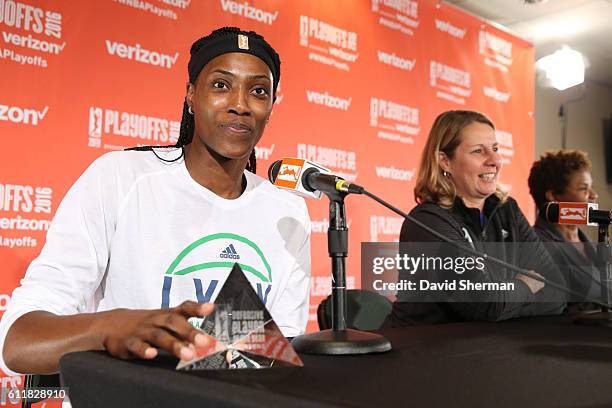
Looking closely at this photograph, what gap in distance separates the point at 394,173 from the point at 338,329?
2984mm

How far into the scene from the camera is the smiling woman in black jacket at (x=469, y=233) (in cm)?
172

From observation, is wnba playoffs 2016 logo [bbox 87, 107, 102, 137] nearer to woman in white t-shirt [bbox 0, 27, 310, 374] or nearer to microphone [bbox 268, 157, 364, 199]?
woman in white t-shirt [bbox 0, 27, 310, 374]

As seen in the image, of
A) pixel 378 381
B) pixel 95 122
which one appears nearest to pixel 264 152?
pixel 95 122

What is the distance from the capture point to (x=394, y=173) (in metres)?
3.79

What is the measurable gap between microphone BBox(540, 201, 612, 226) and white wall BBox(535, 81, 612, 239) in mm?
4583

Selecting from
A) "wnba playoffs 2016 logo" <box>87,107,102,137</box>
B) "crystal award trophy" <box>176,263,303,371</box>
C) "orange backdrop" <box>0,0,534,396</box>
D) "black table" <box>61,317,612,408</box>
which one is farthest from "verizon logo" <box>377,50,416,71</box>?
"crystal award trophy" <box>176,263,303,371</box>

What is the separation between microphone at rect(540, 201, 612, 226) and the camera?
146 centimetres

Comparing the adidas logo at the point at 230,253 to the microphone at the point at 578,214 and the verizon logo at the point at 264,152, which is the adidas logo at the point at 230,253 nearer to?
the microphone at the point at 578,214

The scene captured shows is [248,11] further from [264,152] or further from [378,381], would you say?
[378,381]

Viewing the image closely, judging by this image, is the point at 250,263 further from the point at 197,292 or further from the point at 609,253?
the point at 609,253

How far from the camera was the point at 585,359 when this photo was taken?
802 millimetres

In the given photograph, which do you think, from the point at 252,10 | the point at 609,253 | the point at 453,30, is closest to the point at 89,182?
the point at 609,253

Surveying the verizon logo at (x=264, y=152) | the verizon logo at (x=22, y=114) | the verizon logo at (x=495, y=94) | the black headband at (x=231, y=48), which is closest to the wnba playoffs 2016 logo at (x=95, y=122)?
the verizon logo at (x=22, y=114)

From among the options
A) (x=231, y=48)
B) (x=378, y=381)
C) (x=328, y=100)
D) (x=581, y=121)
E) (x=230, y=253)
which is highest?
(x=581, y=121)
